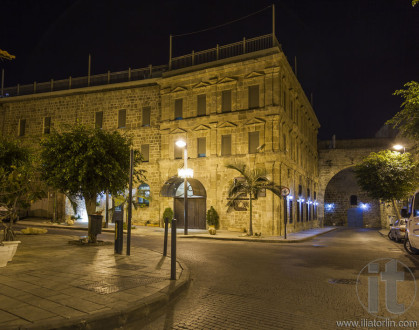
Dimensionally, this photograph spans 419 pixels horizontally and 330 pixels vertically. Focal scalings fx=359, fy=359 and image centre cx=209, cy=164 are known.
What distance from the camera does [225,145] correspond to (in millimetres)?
25609

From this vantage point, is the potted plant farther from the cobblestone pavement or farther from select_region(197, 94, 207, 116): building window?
the cobblestone pavement

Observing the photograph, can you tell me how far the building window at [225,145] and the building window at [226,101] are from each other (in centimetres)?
197

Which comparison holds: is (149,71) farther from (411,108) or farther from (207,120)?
(411,108)

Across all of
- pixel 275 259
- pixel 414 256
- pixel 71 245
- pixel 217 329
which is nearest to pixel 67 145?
pixel 71 245

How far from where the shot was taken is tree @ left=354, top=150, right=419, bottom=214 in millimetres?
27266

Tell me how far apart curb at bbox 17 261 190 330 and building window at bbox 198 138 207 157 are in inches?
780

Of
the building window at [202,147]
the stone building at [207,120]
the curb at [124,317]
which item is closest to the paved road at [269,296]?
the curb at [124,317]

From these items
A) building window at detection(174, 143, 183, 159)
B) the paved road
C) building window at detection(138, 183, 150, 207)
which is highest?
building window at detection(174, 143, 183, 159)

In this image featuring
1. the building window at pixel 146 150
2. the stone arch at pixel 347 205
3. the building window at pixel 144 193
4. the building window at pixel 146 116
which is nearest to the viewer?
the building window at pixel 144 193

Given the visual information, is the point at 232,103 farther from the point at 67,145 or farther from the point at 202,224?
the point at 67,145

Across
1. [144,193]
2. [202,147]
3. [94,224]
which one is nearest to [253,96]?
[202,147]

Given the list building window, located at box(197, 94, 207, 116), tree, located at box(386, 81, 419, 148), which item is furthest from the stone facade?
tree, located at box(386, 81, 419, 148)

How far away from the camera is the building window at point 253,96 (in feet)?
81.0

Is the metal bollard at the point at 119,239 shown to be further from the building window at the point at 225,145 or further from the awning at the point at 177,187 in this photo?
the building window at the point at 225,145
